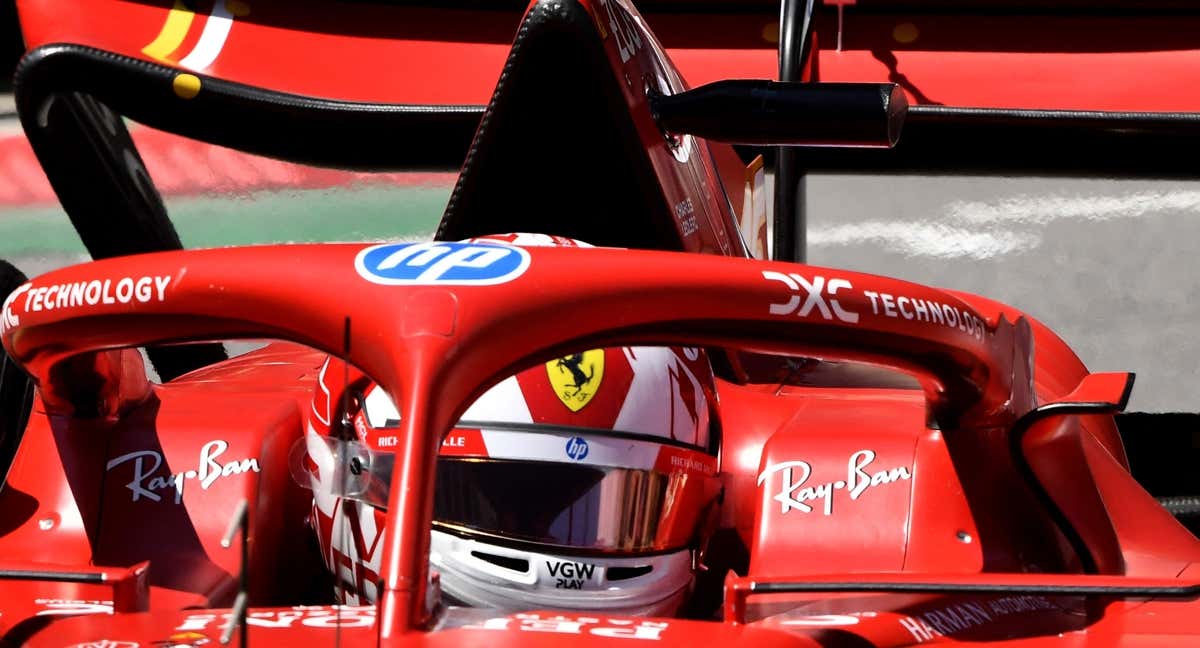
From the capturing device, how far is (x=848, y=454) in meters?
2.24

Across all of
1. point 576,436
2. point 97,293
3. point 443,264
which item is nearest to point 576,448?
point 576,436

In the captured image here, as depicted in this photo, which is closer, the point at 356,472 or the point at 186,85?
the point at 356,472

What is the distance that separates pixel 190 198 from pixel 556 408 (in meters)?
4.18

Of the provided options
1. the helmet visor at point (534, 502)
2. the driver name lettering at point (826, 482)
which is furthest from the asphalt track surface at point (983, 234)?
the helmet visor at point (534, 502)

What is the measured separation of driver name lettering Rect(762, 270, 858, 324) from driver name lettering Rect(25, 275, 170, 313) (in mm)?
637

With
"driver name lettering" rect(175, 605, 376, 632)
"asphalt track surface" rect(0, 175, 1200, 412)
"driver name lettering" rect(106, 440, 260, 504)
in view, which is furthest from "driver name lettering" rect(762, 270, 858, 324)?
"asphalt track surface" rect(0, 175, 1200, 412)

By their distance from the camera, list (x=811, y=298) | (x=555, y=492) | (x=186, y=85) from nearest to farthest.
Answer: (x=811, y=298) → (x=555, y=492) → (x=186, y=85)

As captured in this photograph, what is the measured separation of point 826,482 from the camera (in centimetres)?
221

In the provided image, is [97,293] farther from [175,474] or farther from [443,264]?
[175,474]

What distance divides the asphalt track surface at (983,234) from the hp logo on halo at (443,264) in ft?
13.1

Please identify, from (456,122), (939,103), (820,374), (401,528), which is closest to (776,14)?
(939,103)

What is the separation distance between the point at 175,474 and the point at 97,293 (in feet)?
1.68

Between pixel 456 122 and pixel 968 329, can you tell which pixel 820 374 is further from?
pixel 456 122

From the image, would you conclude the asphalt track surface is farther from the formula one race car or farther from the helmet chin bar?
the helmet chin bar
